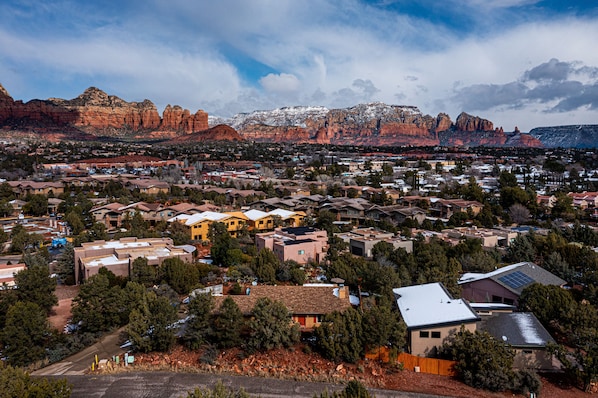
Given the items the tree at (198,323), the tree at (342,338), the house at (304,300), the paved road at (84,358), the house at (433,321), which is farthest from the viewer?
the house at (304,300)

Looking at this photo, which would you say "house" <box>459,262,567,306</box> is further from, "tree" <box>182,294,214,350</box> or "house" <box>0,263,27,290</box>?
"house" <box>0,263,27,290</box>

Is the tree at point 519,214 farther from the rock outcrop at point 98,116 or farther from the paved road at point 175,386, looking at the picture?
the rock outcrop at point 98,116

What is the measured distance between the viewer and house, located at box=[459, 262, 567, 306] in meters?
21.8

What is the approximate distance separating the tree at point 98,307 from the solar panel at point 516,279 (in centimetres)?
1815

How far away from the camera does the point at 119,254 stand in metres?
26.8

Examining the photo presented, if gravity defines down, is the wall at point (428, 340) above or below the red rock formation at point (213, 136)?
below

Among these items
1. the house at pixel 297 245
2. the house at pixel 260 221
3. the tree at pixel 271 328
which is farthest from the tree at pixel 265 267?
the house at pixel 260 221

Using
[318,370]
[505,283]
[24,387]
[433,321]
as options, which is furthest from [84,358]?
[505,283]

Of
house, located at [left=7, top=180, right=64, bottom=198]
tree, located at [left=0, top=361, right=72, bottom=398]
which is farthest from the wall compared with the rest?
house, located at [left=7, top=180, right=64, bottom=198]

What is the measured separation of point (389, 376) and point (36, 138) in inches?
6188

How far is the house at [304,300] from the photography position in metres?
19.0

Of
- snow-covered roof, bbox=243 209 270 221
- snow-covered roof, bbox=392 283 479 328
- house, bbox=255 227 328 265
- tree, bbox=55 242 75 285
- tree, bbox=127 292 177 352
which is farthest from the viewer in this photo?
snow-covered roof, bbox=243 209 270 221

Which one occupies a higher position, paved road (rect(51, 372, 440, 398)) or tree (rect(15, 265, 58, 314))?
tree (rect(15, 265, 58, 314))

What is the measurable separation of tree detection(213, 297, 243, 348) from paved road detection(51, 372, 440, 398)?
1795 mm
